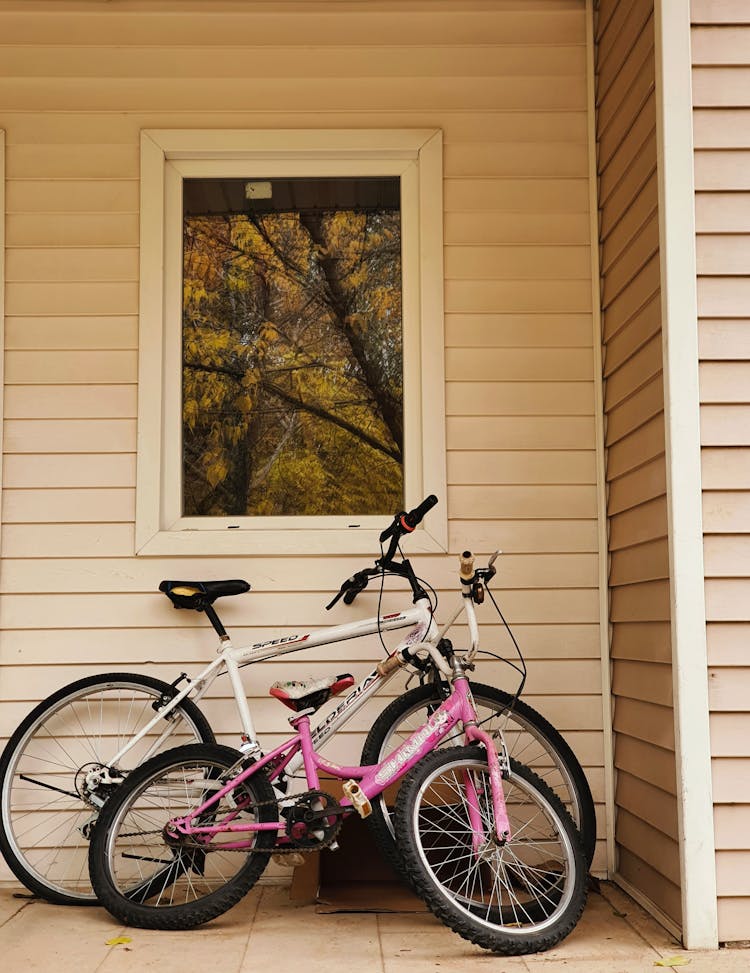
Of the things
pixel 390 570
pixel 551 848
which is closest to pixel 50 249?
pixel 390 570

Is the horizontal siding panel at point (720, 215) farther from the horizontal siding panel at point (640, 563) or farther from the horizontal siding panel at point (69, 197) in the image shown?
the horizontal siding panel at point (69, 197)

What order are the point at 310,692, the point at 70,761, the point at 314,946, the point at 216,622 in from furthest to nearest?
the point at 70,761
the point at 216,622
the point at 310,692
the point at 314,946

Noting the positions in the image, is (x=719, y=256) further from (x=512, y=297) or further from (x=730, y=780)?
(x=730, y=780)

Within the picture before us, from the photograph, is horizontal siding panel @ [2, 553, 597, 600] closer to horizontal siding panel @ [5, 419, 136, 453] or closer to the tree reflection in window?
the tree reflection in window

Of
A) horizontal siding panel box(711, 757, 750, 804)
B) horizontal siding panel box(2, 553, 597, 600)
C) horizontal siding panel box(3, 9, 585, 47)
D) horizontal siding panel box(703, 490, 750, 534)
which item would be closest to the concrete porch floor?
horizontal siding panel box(711, 757, 750, 804)

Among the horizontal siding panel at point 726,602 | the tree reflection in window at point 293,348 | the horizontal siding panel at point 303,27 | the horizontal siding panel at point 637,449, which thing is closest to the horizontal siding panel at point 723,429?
the horizontal siding panel at point 637,449

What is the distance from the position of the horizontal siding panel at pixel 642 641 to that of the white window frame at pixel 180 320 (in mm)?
692

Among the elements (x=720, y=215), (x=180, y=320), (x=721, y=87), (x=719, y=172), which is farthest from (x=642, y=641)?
(x=180, y=320)

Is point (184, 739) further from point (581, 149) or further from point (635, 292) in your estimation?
point (581, 149)

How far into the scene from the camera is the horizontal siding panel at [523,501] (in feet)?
12.2

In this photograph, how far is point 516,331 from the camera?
3773 mm

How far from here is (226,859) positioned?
139 inches

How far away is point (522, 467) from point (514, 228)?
0.90 meters

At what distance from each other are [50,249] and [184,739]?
6.10ft
